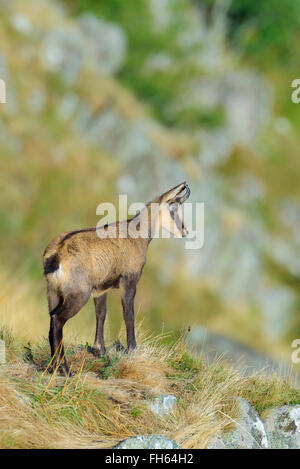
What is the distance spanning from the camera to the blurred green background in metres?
23.4

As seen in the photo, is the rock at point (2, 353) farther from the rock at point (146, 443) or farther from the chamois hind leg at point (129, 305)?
the rock at point (146, 443)

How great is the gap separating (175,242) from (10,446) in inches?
765

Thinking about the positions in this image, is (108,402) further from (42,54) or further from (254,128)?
Result: (254,128)

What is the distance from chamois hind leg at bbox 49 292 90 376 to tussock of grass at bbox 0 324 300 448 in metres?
0.20

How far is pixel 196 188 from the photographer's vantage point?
2805 cm

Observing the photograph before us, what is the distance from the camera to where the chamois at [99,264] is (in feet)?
23.9

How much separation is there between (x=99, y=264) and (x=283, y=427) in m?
2.95

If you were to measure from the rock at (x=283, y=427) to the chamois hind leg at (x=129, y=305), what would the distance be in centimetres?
192

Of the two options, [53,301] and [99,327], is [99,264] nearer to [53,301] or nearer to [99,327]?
[53,301]

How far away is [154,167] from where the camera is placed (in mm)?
26391

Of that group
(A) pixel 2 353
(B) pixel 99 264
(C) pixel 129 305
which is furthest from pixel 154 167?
(A) pixel 2 353

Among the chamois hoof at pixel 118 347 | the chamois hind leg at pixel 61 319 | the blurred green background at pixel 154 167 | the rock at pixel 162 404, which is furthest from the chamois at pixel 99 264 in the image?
the blurred green background at pixel 154 167

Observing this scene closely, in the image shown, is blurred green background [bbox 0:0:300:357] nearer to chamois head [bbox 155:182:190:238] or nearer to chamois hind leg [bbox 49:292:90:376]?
chamois head [bbox 155:182:190:238]

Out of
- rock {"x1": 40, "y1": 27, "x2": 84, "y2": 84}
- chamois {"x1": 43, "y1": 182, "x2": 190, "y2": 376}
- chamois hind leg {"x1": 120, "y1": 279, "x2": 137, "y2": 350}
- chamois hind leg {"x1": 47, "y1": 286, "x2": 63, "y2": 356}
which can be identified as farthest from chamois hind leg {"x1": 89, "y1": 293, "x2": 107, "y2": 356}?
rock {"x1": 40, "y1": 27, "x2": 84, "y2": 84}
